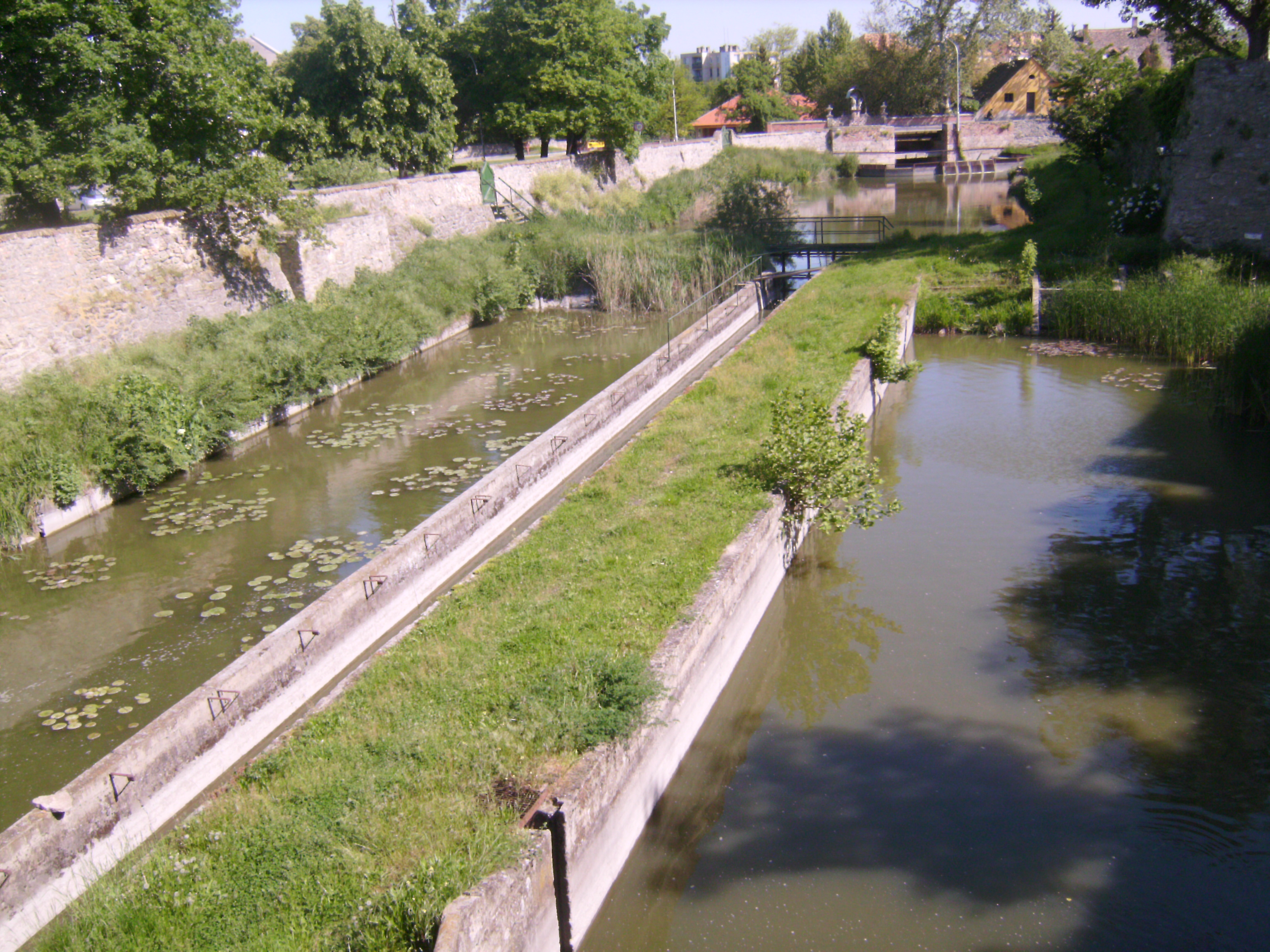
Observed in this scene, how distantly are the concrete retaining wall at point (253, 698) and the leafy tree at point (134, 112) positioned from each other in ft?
31.4

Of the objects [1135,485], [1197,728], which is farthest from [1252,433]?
[1197,728]

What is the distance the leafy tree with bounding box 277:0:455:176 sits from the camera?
89.0 feet

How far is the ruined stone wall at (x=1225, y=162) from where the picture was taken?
18219mm

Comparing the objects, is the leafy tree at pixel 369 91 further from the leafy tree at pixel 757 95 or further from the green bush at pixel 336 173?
the leafy tree at pixel 757 95

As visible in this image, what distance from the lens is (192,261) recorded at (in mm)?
16844

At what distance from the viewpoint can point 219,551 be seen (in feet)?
34.9

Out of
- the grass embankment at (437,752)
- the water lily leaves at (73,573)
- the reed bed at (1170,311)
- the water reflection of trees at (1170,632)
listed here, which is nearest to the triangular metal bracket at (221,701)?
the grass embankment at (437,752)

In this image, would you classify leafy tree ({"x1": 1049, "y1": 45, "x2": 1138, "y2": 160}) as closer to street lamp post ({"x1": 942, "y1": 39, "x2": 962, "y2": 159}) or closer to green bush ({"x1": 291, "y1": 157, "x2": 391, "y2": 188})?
green bush ({"x1": 291, "y1": 157, "x2": 391, "y2": 188})

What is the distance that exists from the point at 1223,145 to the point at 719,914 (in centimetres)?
2023

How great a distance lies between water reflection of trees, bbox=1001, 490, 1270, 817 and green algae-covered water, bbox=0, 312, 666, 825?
7.17m

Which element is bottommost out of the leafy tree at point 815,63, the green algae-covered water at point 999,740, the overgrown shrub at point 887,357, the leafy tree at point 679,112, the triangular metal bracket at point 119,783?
the green algae-covered water at point 999,740

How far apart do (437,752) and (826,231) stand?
91.4ft

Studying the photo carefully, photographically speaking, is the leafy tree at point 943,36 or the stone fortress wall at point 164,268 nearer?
the stone fortress wall at point 164,268

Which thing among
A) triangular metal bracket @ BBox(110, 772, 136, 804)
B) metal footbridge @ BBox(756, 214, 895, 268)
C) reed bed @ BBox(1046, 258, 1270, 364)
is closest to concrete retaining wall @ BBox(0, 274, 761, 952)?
triangular metal bracket @ BBox(110, 772, 136, 804)
